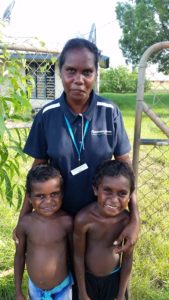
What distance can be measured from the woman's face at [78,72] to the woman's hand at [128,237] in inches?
25.0

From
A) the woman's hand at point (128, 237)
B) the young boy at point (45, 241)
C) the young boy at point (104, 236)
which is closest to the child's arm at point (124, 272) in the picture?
the young boy at point (104, 236)

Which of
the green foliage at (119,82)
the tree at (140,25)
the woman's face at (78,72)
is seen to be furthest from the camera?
the green foliage at (119,82)

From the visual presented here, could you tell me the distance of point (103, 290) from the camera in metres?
1.90

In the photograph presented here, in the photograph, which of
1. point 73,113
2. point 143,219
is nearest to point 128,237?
point 73,113

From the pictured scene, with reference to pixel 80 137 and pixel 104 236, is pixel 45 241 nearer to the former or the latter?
pixel 104 236

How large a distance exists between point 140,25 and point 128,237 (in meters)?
20.9

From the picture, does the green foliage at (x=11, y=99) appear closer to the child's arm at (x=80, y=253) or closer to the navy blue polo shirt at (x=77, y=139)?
the navy blue polo shirt at (x=77, y=139)

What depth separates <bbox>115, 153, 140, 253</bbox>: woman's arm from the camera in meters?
1.75

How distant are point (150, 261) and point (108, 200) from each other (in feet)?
4.06

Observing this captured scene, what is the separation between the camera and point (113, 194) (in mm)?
1688

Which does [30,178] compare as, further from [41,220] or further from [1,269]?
[1,269]

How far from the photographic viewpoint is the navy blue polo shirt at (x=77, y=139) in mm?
1716

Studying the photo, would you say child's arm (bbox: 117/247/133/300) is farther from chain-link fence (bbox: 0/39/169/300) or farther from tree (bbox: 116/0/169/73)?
tree (bbox: 116/0/169/73)

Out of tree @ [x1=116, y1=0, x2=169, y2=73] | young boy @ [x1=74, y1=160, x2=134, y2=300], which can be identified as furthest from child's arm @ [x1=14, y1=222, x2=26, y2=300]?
tree @ [x1=116, y1=0, x2=169, y2=73]
